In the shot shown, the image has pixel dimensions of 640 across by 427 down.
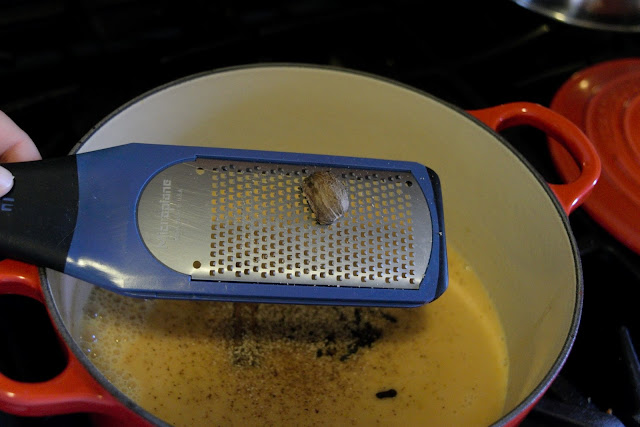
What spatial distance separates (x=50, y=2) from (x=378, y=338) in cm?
65

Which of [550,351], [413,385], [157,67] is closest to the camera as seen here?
[550,351]

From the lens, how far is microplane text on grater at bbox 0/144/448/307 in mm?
607

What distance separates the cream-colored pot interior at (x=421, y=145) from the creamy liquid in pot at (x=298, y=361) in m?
0.05

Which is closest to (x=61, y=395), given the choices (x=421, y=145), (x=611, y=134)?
(x=421, y=145)

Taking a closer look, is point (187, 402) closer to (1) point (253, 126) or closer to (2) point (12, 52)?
(1) point (253, 126)

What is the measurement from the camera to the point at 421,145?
2.91ft

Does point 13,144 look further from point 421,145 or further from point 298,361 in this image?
point 421,145

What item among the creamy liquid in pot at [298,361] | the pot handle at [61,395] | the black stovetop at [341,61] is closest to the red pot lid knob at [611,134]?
the black stovetop at [341,61]

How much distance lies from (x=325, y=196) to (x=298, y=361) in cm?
25

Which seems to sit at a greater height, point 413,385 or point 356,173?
point 356,173

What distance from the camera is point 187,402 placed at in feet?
2.39

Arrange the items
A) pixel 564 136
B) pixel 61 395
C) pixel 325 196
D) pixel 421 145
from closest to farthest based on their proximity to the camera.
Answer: pixel 61 395 < pixel 325 196 < pixel 564 136 < pixel 421 145

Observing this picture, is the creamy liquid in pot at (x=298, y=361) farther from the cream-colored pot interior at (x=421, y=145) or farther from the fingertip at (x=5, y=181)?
the fingertip at (x=5, y=181)

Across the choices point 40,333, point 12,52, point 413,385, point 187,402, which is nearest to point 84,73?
point 12,52
